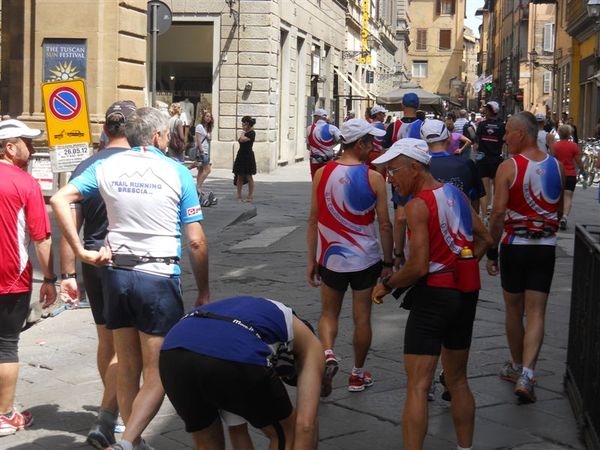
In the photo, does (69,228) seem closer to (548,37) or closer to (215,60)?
(215,60)

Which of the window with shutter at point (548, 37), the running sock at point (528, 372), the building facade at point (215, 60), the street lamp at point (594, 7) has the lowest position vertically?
the running sock at point (528, 372)

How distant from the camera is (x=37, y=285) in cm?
1038

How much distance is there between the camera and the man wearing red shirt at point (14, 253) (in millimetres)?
5781

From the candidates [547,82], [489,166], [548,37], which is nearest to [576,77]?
[548,37]

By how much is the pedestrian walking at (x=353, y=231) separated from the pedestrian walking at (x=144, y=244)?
1.70 meters

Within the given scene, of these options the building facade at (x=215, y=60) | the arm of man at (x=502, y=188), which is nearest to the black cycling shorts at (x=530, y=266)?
the arm of man at (x=502, y=188)

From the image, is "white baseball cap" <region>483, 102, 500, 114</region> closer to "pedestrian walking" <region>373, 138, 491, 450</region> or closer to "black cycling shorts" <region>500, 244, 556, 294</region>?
"black cycling shorts" <region>500, 244, 556, 294</region>

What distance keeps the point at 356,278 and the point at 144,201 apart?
2027 millimetres

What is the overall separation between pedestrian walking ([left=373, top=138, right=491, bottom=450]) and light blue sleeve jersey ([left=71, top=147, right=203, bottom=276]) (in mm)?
989

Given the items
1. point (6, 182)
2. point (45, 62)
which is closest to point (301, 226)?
point (45, 62)

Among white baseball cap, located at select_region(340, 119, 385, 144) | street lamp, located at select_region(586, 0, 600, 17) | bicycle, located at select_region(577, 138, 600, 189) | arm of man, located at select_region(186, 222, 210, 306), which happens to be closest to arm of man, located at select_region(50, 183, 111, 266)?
arm of man, located at select_region(186, 222, 210, 306)

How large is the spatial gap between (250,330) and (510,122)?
3.65m

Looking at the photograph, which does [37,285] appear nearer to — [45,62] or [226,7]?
[45,62]

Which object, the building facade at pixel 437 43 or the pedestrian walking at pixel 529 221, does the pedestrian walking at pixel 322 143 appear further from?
the building facade at pixel 437 43
